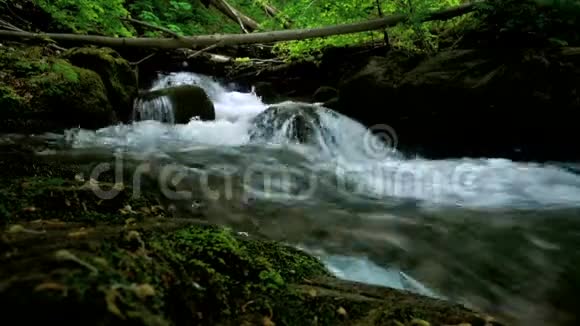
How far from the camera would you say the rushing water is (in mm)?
3559

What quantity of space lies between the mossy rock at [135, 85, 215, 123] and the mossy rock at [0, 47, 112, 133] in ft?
4.86

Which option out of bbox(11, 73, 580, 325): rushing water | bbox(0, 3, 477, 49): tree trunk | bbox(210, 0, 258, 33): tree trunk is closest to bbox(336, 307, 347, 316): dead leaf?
bbox(11, 73, 580, 325): rushing water

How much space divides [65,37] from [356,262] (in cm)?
830

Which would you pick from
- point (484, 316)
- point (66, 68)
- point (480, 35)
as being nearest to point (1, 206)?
point (484, 316)

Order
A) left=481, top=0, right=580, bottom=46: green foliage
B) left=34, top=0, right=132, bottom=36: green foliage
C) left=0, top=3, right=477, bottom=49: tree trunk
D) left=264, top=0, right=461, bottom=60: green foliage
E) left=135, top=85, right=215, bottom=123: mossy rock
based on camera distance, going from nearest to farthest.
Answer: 1. left=481, top=0, right=580, bottom=46: green foliage
2. left=34, top=0, right=132, bottom=36: green foliage
3. left=264, top=0, right=461, bottom=60: green foliage
4. left=0, top=3, right=477, bottom=49: tree trunk
5. left=135, top=85, right=215, bottom=123: mossy rock

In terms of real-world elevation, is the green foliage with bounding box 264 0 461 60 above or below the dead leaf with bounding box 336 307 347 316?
above

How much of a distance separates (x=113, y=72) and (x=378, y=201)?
6337mm

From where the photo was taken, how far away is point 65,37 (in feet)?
29.3

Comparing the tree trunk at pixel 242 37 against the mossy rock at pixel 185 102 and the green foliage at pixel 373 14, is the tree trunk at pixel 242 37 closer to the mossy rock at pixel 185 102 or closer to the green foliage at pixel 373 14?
the green foliage at pixel 373 14

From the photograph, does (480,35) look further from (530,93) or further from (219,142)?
(219,142)

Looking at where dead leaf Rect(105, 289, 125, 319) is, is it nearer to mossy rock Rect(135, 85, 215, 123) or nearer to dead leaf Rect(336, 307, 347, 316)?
dead leaf Rect(336, 307, 347, 316)

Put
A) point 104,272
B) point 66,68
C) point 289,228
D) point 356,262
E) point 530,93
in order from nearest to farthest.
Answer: point 104,272 → point 356,262 → point 289,228 → point 530,93 → point 66,68

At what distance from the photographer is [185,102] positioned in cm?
1006

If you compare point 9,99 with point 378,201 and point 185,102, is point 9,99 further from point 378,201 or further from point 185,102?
point 378,201
